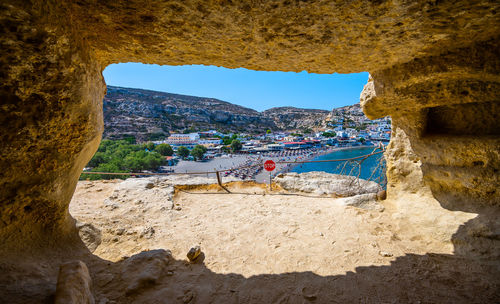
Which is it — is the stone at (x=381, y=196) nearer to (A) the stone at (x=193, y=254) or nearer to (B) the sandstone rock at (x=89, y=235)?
(A) the stone at (x=193, y=254)

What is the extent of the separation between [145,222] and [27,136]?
2830mm

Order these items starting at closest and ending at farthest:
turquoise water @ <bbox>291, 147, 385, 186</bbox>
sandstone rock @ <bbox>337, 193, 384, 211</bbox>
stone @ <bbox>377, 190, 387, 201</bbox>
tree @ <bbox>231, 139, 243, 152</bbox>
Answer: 1. sandstone rock @ <bbox>337, 193, 384, 211</bbox>
2. stone @ <bbox>377, 190, 387, 201</bbox>
3. turquoise water @ <bbox>291, 147, 385, 186</bbox>
4. tree @ <bbox>231, 139, 243, 152</bbox>

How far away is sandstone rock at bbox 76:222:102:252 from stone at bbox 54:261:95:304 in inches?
55.0

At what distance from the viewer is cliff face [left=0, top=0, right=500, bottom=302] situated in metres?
1.38

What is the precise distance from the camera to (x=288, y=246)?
3.07 m

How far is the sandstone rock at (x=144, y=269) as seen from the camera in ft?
6.64

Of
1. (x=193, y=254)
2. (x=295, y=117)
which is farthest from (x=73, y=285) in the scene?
(x=295, y=117)

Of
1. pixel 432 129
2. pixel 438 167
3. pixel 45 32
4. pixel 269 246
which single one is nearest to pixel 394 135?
pixel 432 129

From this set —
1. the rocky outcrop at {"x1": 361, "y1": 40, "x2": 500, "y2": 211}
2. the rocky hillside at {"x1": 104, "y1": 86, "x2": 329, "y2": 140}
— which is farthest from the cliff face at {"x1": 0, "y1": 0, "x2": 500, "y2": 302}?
the rocky hillside at {"x1": 104, "y1": 86, "x2": 329, "y2": 140}

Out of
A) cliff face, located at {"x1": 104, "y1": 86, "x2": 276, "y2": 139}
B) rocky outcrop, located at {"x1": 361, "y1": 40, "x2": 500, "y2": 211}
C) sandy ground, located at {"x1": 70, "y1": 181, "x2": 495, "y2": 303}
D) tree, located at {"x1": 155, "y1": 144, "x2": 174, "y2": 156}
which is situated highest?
cliff face, located at {"x1": 104, "y1": 86, "x2": 276, "y2": 139}

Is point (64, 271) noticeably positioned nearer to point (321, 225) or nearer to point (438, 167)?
point (321, 225)

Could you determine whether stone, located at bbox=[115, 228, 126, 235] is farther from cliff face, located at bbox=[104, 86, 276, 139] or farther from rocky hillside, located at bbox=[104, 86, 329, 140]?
cliff face, located at bbox=[104, 86, 276, 139]

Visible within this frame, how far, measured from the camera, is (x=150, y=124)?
67.6m

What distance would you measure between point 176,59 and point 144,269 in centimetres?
239
